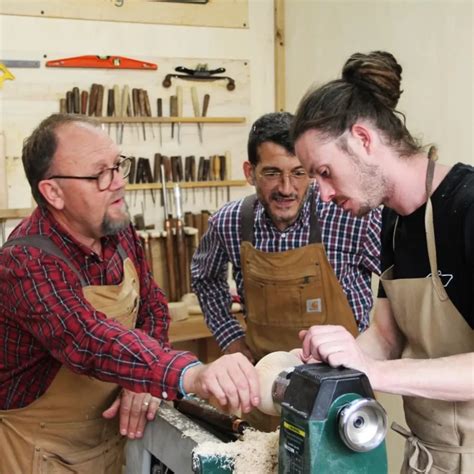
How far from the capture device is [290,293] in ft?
8.70

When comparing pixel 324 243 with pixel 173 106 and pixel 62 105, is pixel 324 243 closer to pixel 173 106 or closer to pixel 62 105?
pixel 173 106

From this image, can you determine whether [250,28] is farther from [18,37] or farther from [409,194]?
[409,194]

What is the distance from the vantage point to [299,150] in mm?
1735

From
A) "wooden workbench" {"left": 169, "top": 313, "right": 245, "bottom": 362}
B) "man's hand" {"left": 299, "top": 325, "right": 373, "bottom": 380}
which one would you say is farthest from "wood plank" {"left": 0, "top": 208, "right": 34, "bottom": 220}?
"man's hand" {"left": 299, "top": 325, "right": 373, "bottom": 380}

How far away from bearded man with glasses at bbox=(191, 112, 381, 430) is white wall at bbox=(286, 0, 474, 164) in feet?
2.90

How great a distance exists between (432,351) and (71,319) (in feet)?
2.92

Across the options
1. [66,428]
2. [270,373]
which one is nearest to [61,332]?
[66,428]

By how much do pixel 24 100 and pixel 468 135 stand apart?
2.27 metres

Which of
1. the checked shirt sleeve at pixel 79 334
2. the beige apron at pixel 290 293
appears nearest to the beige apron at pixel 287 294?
the beige apron at pixel 290 293

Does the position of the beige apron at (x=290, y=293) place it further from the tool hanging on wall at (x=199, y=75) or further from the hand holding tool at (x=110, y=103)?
the tool hanging on wall at (x=199, y=75)

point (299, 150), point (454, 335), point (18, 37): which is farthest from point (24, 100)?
point (454, 335)

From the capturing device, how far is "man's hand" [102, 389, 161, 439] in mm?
1908

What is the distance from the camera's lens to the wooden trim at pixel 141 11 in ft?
12.6

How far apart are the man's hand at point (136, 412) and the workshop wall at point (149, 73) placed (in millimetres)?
2131
